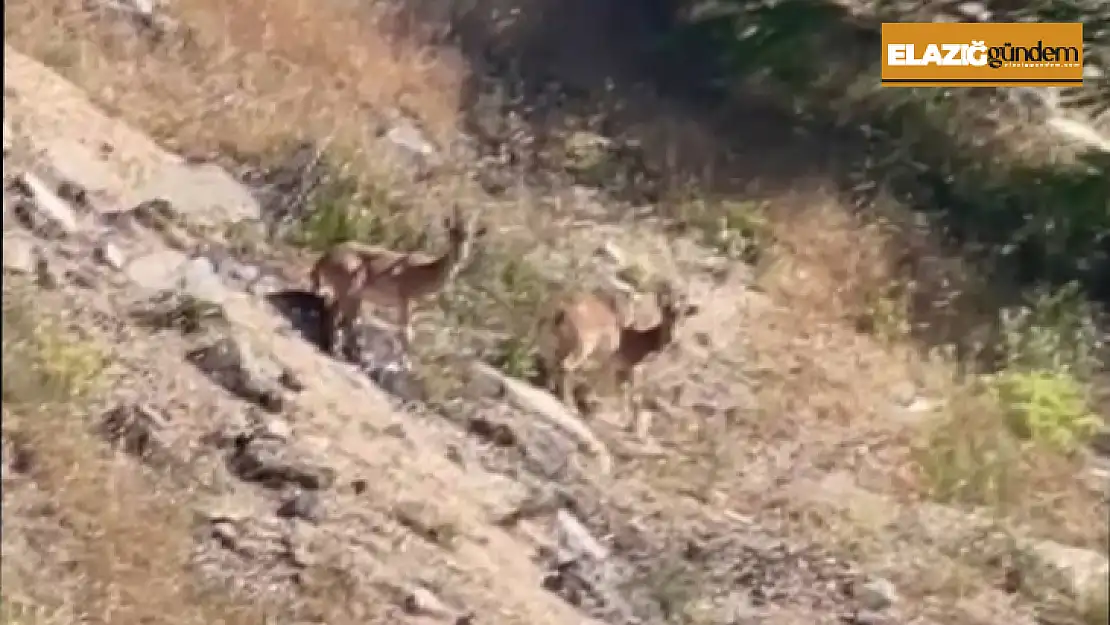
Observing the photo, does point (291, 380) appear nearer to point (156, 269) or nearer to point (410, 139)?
point (156, 269)

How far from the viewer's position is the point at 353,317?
3.22 metres

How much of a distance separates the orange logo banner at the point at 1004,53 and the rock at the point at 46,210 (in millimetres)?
2204

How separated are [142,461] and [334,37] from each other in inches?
64.9

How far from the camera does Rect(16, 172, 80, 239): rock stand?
302 cm

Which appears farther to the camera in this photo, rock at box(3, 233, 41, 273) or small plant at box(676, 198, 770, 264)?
small plant at box(676, 198, 770, 264)

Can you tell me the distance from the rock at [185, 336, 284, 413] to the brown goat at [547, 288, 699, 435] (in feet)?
2.20

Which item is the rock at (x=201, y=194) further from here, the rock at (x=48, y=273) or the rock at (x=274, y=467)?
the rock at (x=274, y=467)

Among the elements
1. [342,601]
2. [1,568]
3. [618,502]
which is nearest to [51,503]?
[1,568]

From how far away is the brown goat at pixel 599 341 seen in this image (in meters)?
3.28

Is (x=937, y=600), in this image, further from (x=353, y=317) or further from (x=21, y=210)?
(x=21, y=210)

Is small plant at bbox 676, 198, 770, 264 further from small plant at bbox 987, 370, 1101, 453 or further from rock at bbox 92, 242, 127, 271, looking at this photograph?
rock at bbox 92, 242, 127, 271

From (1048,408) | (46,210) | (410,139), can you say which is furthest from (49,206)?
(1048,408)

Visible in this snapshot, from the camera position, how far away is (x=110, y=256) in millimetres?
3072

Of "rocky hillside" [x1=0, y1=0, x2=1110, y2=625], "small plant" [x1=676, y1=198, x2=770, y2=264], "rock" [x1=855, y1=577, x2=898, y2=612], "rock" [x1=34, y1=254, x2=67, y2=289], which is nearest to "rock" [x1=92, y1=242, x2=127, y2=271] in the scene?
"rocky hillside" [x1=0, y1=0, x2=1110, y2=625]
